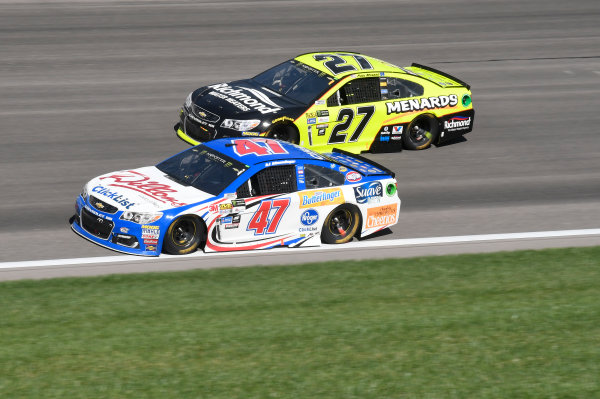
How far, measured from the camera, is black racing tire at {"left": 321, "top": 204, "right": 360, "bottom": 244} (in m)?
12.9

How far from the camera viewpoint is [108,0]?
27.7 metres

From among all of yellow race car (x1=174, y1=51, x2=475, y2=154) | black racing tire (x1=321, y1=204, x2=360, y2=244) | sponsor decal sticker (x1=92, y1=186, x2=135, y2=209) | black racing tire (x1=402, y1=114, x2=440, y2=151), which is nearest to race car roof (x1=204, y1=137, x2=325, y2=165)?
black racing tire (x1=321, y1=204, x2=360, y2=244)

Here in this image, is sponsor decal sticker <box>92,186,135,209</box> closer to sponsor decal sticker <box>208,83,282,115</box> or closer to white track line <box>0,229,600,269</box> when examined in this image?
white track line <box>0,229,600,269</box>

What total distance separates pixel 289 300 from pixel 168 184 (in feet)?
9.61

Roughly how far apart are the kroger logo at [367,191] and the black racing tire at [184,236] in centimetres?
231

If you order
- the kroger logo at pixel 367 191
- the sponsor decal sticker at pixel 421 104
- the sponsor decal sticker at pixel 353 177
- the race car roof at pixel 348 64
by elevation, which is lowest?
the kroger logo at pixel 367 191

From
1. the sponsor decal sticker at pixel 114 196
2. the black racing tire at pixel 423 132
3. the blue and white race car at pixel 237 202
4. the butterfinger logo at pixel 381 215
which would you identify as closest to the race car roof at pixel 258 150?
the blue and white race car at pixel 237 202

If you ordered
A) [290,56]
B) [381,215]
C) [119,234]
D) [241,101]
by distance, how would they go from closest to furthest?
[119,234]
[381,215]
[241,101]
[290,56]

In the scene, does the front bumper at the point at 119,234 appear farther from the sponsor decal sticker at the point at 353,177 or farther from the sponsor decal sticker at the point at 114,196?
the sponsor decal sticker at the point at 353,177

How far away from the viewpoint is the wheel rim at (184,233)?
11789 mm

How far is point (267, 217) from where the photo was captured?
12.3 metres

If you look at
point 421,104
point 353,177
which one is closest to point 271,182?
point 353,177

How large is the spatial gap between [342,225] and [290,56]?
11.2m

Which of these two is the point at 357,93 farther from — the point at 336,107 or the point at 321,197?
the point at 321,197
